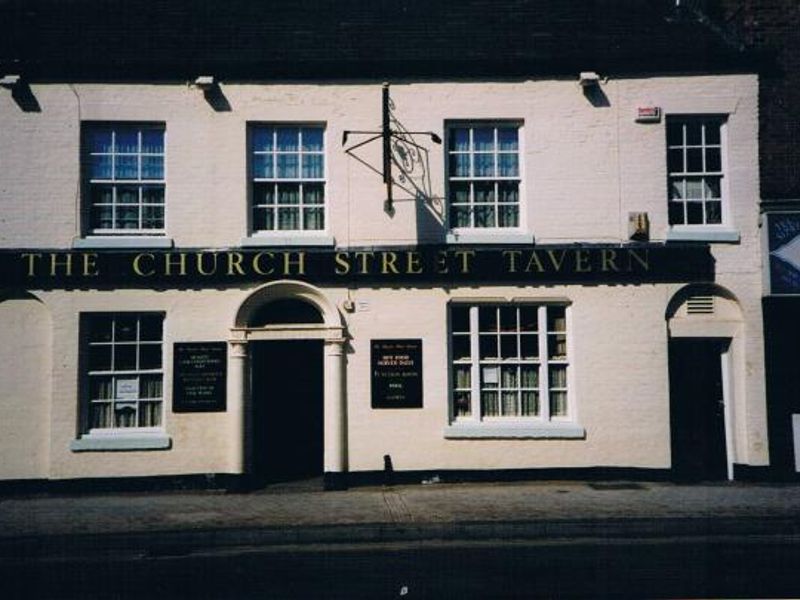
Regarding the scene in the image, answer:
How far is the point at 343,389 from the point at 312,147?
4.36m

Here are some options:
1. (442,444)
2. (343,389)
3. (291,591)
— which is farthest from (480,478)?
(291,591)

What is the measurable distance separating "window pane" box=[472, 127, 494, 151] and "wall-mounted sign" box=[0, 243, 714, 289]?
187cm

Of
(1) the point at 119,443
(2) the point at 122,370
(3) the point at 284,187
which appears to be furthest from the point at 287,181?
(1) the point at 119,443

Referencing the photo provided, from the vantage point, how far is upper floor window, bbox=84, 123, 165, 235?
1209 cm

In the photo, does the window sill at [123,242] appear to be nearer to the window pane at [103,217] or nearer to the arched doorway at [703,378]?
the window pane at [103,217]

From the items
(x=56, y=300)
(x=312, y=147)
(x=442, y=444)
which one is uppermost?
(x=312, y=147)

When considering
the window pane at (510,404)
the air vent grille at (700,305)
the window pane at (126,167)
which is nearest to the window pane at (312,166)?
the window pane at (126,167)

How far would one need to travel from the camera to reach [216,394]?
11.8 meters

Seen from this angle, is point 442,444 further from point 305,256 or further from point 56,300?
point 56,300

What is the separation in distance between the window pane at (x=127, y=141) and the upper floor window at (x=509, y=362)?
6377 millimetres

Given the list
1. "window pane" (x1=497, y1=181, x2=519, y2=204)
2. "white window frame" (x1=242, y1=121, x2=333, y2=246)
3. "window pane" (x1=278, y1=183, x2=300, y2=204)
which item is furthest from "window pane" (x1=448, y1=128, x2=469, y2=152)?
"window pane" (x1=278, y1=183, x2=300, y2=204)

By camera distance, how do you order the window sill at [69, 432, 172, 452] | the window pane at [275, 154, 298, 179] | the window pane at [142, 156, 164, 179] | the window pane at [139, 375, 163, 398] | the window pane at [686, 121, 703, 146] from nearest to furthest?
1. the window sill at [69, 432, 172, 452]
2. the window pane at [139, 375, 163, 398]
3. the window pane at [142, 156, 164, 179]
4. the window pane at [275, 154, 298, 179]
5. the window pane at [686, 121, 703, 146]

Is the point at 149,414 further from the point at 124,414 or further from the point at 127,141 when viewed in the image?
the point at 127,141

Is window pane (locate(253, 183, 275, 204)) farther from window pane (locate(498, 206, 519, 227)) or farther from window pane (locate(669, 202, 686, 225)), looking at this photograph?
window pane (locate(669, 202, 686, 225))
